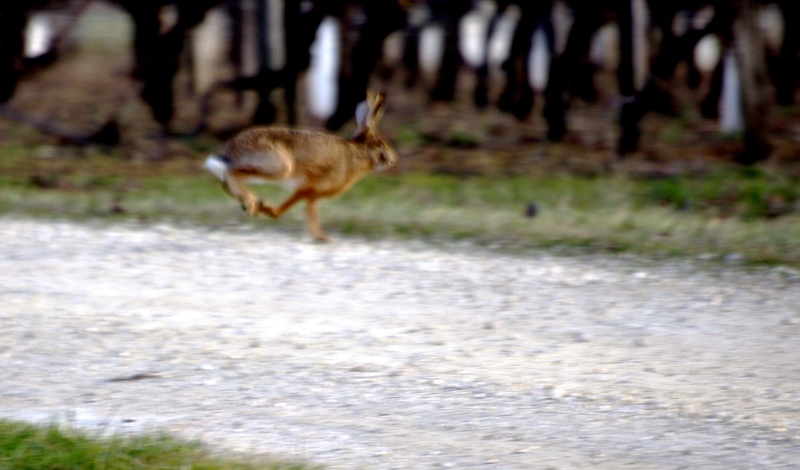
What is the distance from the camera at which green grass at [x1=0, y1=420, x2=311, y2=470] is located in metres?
4.35

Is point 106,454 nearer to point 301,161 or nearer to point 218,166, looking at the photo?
point 218,166

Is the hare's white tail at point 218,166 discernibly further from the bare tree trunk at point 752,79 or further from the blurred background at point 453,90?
the bare tree trunk at point 752,79

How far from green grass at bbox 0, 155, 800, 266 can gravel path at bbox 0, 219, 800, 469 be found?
0.79 m

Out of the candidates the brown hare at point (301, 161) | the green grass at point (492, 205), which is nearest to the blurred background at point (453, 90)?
the green grass at point (492, 205)

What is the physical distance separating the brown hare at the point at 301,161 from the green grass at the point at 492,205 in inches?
27.1

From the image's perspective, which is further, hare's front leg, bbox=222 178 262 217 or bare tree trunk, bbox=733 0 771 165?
bare tree trunk, bbox=733 0 771 165

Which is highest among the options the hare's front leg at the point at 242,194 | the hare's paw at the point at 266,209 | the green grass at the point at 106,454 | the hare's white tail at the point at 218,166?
the hare's white tail at the point at 218,166

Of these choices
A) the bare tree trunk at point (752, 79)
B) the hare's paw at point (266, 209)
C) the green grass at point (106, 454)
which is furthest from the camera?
the bare tree trunk at point (752, 79)

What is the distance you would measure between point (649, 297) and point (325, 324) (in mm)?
2039

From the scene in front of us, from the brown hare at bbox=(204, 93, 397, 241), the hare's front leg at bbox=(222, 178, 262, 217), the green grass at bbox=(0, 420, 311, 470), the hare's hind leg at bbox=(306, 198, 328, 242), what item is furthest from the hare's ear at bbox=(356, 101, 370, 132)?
the green grass at bbox=(0, 420, 311, 470)

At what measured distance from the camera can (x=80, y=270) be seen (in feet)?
26.9

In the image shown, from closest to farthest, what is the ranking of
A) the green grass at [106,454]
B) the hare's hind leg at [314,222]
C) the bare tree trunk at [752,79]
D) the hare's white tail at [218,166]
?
the green grass at [106,454] < the hare's white tail at [218,166] < the hare's hind leg at [314,222] < the bare tree trunk at [752,79]

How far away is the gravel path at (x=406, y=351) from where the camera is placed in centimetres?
486

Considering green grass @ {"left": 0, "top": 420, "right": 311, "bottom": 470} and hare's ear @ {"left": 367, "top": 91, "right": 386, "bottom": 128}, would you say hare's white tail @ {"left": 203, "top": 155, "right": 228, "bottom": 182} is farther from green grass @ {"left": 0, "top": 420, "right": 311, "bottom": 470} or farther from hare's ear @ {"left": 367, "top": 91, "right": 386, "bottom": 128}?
green grass @ {"left": 0, "top": 420, "right": 311, "bottom": 470}
